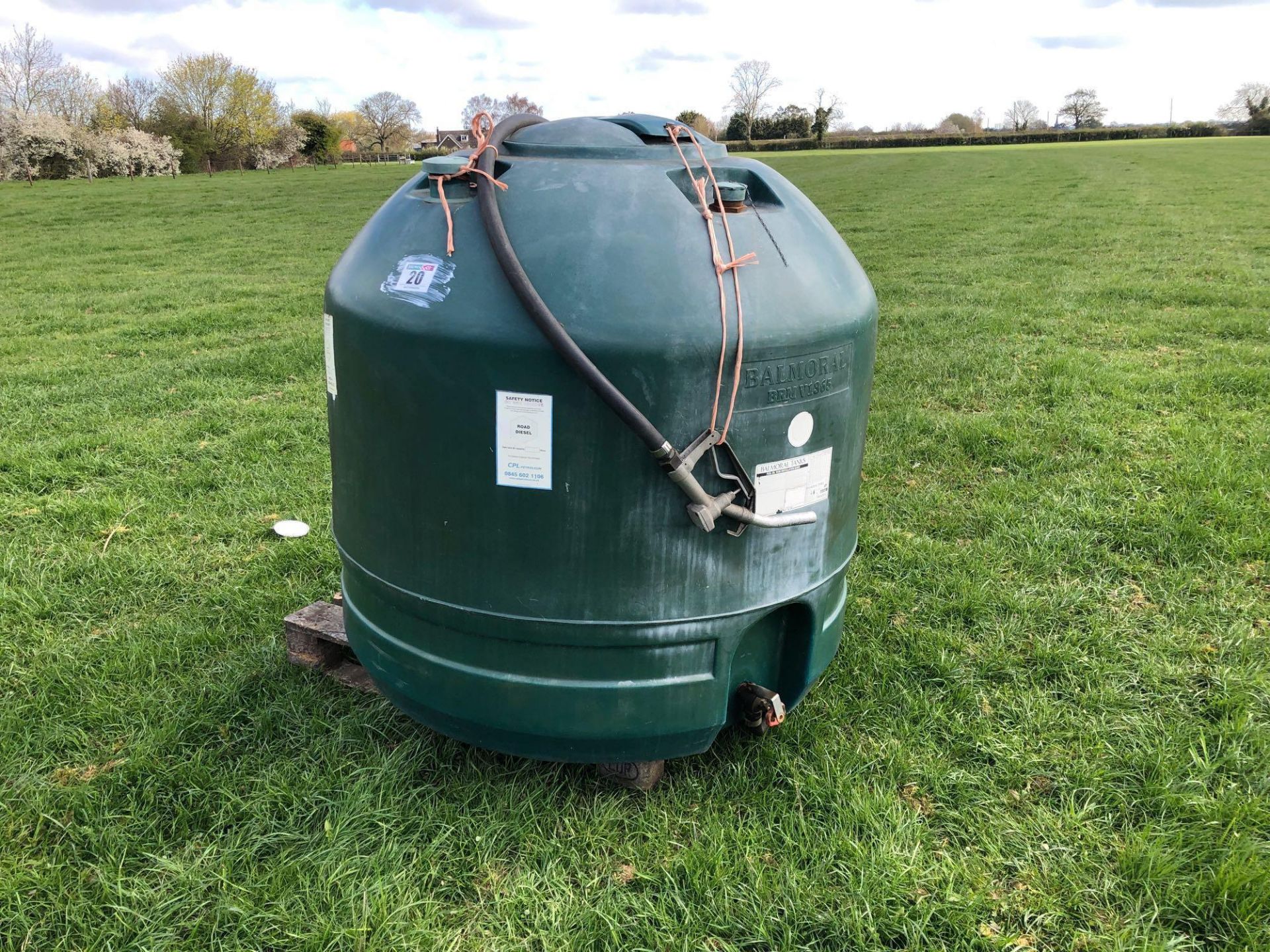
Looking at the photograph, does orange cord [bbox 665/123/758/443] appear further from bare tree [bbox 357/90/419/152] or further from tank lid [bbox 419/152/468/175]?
bare tree [bbox 357/90/419/152]

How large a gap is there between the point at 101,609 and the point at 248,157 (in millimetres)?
45985

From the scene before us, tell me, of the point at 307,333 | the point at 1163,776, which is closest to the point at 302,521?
the point at 1163,776

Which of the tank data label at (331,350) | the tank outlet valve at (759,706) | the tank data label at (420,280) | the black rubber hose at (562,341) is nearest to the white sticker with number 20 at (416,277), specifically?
the tank data label at (420,280)

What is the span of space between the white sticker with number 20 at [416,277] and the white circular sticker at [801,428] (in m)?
0.82

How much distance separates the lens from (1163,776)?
247 cm

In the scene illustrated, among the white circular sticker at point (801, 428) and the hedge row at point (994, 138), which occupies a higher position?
the hedge row at point (994, 138)

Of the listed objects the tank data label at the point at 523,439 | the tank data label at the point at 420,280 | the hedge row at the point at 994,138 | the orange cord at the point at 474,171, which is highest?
the hedge row at the point at 994,138

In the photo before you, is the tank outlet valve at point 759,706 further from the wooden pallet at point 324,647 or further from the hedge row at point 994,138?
the hedge row at point 994,138

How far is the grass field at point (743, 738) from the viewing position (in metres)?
2.09

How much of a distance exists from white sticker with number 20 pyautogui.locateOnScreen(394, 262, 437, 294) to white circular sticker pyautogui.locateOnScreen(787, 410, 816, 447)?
A: 0.82 metres

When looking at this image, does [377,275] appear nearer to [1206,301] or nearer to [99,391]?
[99,391]

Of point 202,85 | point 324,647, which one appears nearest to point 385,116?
point 202,85

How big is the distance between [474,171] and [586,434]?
0.62 m

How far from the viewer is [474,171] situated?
2.04m
